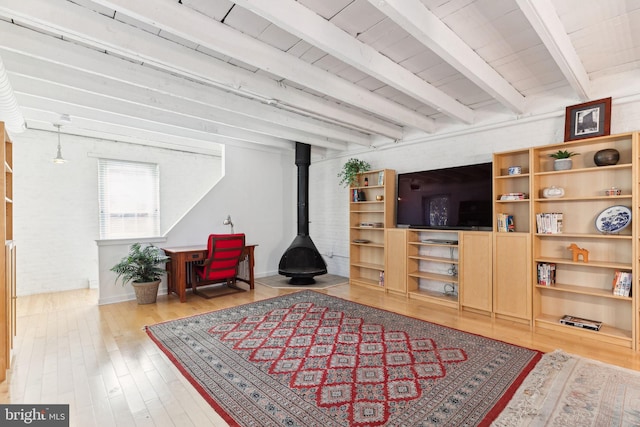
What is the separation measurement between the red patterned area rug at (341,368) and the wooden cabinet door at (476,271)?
84 cm

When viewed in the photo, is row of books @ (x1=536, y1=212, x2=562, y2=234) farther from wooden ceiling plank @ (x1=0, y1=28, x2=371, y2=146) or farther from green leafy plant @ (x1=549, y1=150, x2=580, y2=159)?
wooden ceiling plank @ (x1=0, y1=28, x2=371, y2=146)

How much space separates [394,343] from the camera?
297cm

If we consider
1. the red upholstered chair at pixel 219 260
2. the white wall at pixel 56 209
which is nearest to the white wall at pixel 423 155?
the red upholstered chair at pixel 219 260

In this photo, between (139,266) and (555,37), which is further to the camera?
(139,266)

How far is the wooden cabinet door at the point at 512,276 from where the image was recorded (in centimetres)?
349

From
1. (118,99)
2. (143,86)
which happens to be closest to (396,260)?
(143,86)

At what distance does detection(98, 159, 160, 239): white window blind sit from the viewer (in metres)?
5.53

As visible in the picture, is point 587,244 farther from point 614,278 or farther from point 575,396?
point 575,396

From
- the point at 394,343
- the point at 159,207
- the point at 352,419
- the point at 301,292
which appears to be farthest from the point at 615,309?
the point at 159,207

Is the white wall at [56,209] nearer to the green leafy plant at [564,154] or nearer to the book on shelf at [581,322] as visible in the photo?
the green leafy plant at [564,154]

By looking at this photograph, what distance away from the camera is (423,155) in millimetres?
4879

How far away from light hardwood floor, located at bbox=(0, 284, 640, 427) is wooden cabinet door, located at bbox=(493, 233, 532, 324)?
0.17 m

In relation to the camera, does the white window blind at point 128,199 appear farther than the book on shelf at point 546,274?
Yes

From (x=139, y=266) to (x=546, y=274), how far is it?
5040mm
